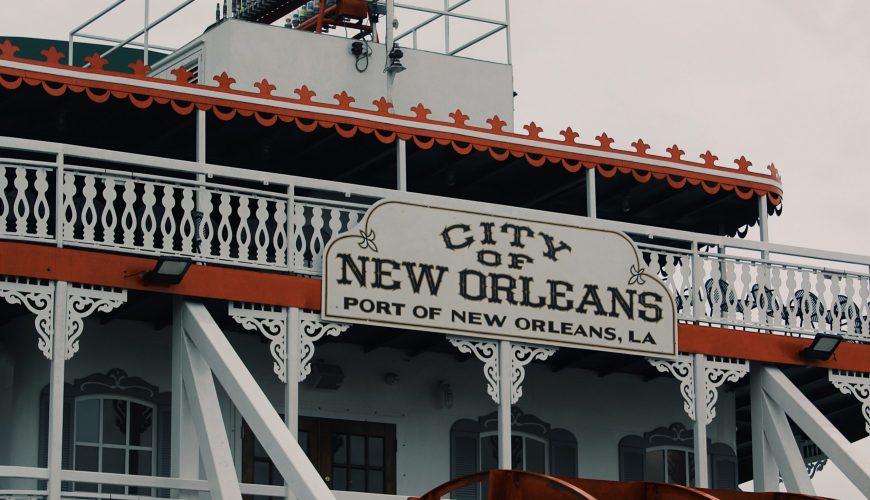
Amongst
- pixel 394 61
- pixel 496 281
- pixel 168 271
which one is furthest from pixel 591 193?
pixel 168 271

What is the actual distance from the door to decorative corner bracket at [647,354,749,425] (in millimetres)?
3020

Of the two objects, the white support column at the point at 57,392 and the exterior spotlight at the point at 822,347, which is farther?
the exterior spotlight at the point at 822,347

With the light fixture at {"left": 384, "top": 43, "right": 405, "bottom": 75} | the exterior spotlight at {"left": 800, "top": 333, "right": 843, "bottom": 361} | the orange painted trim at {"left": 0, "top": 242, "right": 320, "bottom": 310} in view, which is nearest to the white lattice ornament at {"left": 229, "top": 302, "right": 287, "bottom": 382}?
the orange painted trim at {"left": 0, "top": 242, "right": 320, "bottom": 310}

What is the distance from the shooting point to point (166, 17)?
2309cm

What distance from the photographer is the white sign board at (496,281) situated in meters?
18.6

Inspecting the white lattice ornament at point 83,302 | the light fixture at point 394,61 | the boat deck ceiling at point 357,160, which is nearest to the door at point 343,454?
the white lattice ornament at point 83,302

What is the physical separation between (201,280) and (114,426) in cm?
202

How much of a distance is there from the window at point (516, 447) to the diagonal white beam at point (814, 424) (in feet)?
7.76

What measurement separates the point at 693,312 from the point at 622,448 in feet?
7.19

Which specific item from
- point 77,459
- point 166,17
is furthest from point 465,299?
point 166,17

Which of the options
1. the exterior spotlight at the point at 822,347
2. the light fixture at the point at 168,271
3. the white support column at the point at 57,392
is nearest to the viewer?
the white support column at the point at 57,392

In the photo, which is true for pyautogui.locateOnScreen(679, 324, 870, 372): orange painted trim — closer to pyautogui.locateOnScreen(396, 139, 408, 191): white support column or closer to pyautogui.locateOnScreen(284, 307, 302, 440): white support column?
pyautogui.locateOnScreen(396, 139, 408, 191): white support column

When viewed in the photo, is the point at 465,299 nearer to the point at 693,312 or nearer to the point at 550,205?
the point at 693,312

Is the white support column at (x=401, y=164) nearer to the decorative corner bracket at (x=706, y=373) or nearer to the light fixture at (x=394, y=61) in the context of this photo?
the light fixture at (x=394, y=61)
